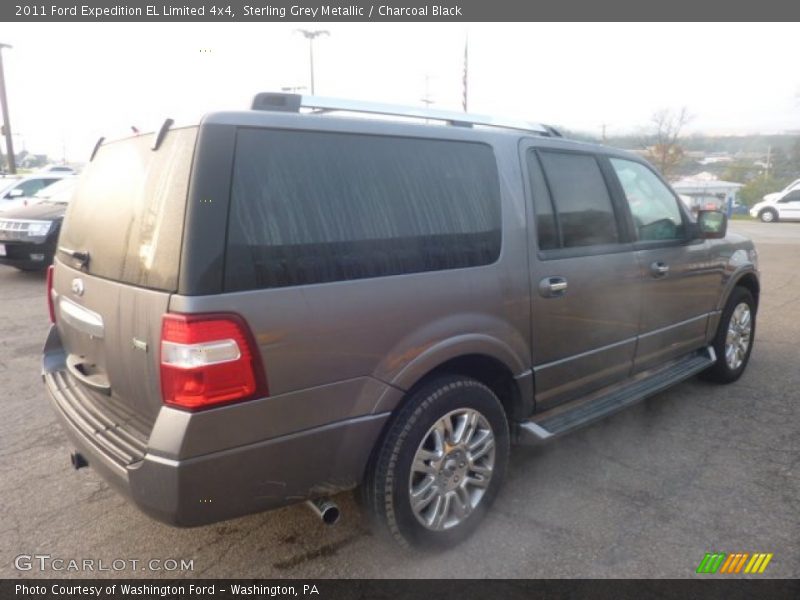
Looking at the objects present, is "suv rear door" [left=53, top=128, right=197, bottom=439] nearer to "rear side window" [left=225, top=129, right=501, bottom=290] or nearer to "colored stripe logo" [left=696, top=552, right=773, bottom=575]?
"rear side window" [left=225, top=129, right=501, bottom=290]

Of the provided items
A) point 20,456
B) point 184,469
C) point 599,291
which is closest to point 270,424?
point 184,469

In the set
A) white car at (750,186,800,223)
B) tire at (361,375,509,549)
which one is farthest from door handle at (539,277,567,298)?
white car at (750,186,800,223)

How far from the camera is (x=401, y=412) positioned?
8.09 ft

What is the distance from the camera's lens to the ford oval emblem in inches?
102

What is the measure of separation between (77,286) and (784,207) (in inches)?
1290

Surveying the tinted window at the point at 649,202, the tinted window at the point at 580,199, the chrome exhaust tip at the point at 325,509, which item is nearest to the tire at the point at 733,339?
the tinted window at the point at 649,202

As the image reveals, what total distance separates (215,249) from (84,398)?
1226 millimetres

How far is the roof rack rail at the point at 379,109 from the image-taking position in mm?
2307

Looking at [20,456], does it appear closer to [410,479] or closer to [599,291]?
[410,479]

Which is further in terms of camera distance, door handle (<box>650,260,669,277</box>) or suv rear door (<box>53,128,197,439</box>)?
door handle (<box>650,260,669,277</box>)

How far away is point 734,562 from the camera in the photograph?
8.42 feet

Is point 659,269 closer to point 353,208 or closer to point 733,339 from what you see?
point 733,339

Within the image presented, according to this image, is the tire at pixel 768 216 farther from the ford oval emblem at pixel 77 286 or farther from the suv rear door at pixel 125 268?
the ford oval emblem at pixel 77 286

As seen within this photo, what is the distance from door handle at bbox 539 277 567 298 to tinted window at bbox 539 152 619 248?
0.23 metres
